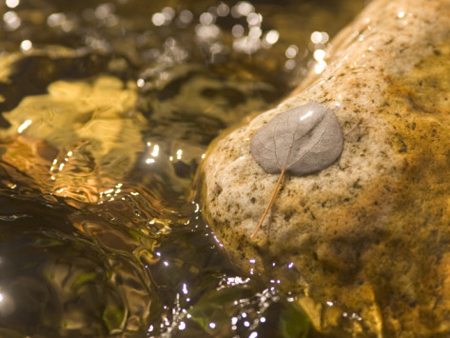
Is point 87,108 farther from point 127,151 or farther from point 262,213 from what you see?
point 262,213

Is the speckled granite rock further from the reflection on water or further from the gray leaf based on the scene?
the reflection on water

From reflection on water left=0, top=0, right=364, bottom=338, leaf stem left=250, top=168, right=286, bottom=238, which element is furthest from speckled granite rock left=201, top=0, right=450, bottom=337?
reflection on water left=0, top=0, right=364, bottom=338

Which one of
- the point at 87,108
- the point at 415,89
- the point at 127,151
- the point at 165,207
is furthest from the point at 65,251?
the point at 415,89

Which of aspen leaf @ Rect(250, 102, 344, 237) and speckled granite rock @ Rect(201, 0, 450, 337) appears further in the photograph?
aspen leaf @ Rect(250, 102, 344, 237)

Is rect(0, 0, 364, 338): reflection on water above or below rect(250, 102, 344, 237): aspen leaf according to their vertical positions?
below

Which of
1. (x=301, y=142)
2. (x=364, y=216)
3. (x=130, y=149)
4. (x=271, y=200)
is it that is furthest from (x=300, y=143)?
(x=130, y=149)
